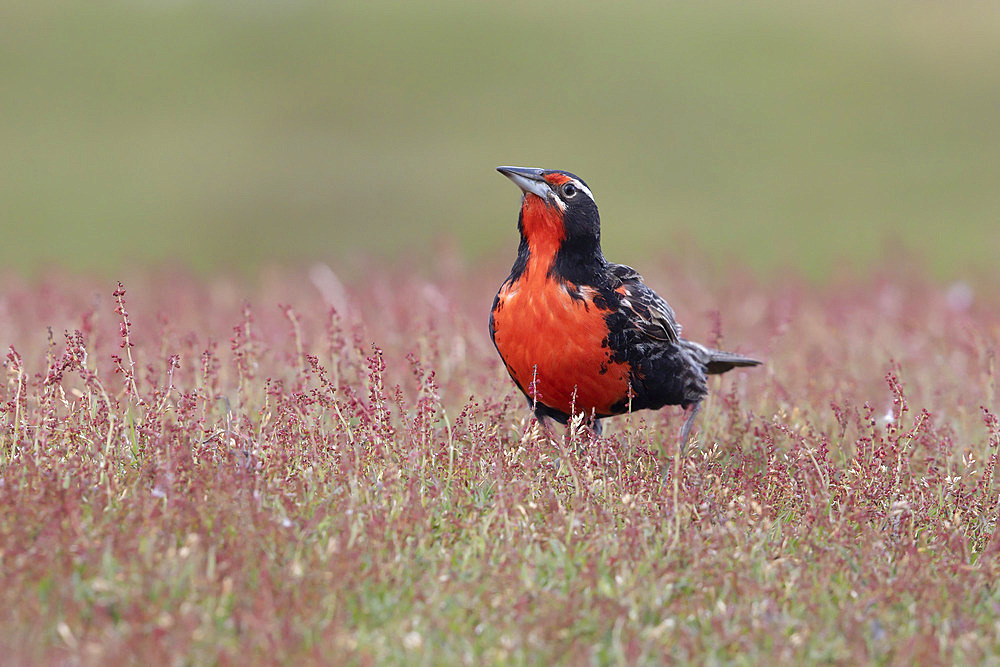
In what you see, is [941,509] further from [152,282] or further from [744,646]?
[152,282]

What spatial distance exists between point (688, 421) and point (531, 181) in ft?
6.07

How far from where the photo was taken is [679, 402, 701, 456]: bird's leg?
22.5 feet

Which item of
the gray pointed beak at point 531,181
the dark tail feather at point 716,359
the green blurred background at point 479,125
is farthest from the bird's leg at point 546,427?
the green blurred background at point 479,125

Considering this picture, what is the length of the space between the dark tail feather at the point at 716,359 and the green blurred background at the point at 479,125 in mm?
14670

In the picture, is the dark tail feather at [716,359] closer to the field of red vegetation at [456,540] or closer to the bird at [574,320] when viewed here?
the field of red vegetation at [456,540]

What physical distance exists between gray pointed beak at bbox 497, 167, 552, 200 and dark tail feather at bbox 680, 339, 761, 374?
170cm

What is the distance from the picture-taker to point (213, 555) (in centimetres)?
436

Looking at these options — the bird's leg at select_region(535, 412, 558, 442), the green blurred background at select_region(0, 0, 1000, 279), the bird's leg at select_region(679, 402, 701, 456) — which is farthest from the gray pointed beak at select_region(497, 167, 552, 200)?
the green blurred background at select_region(0, 0, 1000, 279)

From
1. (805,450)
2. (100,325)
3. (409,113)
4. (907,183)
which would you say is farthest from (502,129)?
(805,450)

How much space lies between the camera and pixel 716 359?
791 cm

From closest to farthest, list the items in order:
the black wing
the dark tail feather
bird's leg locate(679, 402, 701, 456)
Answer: the black wing, bird's leg locate(679, 402, 701, 456), the dark tail feather

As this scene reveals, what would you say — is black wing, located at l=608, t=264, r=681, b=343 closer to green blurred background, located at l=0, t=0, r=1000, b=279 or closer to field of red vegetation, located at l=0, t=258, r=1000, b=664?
field of red vegetation, located at l=0, t=258, r=1000, b=664

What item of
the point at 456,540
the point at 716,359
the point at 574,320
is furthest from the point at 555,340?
the point at 716,359

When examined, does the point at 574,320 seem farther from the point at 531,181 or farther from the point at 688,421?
the point at 688,421
